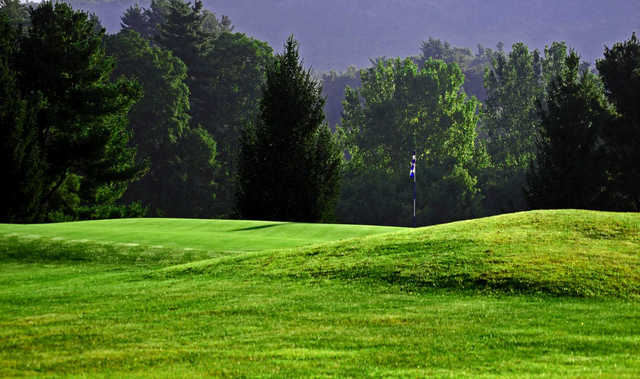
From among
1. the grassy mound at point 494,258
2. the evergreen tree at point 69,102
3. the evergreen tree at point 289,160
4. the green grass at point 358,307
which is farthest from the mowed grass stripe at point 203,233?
the evergreen tree at point 69,102

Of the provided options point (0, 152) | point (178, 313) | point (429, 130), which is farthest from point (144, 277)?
point (429, 130)

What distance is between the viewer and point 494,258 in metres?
15.9

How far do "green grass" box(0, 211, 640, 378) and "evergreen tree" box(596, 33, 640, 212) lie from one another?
29.2 metres

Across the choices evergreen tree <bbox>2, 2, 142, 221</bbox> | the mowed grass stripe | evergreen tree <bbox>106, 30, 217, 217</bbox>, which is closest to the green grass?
the mowed grass stripe

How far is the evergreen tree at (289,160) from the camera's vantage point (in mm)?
41188

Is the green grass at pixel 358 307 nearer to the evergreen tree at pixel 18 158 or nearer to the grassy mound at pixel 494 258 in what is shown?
the grassy mound at pixel 494 258

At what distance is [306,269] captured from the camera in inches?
664

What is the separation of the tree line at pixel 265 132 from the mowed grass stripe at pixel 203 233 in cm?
1166

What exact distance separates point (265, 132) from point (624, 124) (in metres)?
25.4

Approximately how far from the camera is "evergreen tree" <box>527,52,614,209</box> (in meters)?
45.4

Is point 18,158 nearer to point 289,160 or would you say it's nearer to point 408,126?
point 289,160

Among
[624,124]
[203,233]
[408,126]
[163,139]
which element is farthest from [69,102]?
[408,126]

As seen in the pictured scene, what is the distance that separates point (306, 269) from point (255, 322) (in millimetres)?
5240

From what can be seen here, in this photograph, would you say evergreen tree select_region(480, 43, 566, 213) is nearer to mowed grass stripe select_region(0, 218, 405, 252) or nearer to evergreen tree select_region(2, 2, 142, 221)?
evergreen tree select_region(2, 2, 142, 221)
